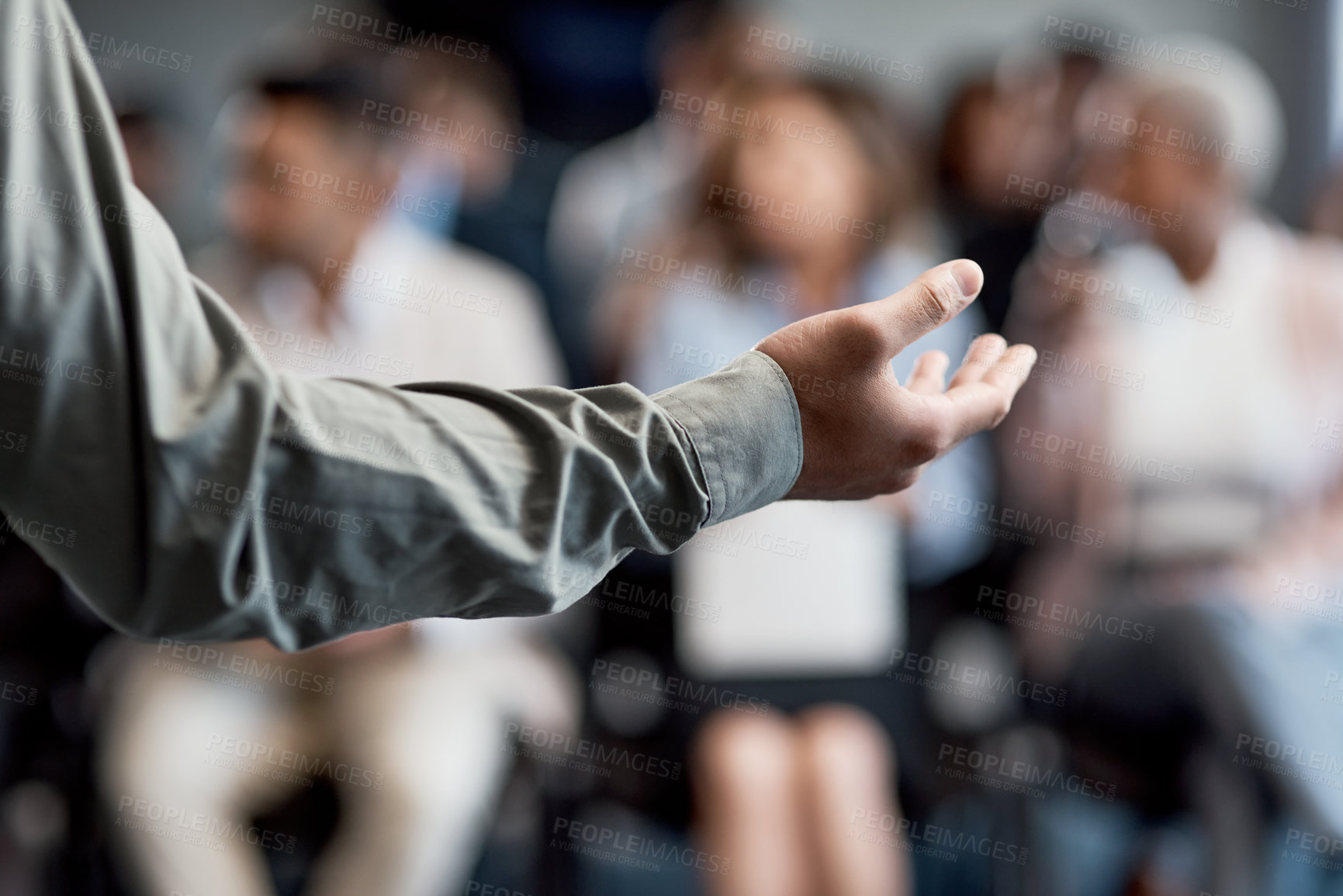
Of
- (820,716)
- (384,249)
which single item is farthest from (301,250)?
(820,716)

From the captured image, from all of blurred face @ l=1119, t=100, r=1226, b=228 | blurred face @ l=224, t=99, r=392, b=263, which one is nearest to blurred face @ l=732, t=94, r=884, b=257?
blurred face @ l=1119, t=100, r=1226, b=228

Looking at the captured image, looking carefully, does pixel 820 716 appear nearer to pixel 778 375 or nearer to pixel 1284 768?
pixel 1284 768

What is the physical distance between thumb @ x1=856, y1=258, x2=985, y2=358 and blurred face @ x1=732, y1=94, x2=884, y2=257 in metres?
0.90

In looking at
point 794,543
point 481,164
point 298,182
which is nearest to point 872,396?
point 794,543

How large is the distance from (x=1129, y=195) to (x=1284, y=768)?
3.04 ft

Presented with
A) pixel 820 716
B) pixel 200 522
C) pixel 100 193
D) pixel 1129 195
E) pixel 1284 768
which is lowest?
pixel 820 716

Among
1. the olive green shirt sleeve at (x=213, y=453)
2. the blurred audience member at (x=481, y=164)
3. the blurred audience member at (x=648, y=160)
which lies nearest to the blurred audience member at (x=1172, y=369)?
the blurred audience member at (x=648, y=160)

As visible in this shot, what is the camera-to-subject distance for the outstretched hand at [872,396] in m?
0.66

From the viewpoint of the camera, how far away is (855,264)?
161cm

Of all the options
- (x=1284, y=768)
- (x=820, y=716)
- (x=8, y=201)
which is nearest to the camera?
(x=8, y=201)

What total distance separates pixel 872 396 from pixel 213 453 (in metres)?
0.38

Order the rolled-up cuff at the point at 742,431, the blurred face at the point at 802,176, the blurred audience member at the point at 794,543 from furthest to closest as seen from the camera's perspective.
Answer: the blurred face at the point at 802,176, the blurred audience member at the point at 794,543, the rolled-up cuff at the point at 742,431

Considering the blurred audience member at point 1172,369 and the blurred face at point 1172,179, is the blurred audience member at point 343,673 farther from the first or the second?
the blurred face at point 1172,179

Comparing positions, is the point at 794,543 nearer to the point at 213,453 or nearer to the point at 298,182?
the point at 298,182
